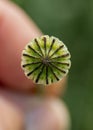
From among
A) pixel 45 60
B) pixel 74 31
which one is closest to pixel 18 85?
pixel 45 60

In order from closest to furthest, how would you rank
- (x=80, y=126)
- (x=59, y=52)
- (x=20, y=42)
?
(x=59, y=52), (x=20, y=42), (x=80, y=126)

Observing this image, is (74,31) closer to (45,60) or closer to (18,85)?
(18,85)

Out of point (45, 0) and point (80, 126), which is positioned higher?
point (45, 0)

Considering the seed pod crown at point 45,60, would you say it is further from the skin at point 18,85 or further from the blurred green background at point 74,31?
the blurred green background at point 74,31

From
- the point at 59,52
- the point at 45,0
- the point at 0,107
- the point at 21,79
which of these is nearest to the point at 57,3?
the point at 45,0

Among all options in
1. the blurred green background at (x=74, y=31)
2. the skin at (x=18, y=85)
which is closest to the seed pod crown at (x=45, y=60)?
the skin at (x=18, y=85)

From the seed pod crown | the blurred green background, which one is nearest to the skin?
the seed pod crown

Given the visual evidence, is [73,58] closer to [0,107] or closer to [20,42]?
[20,42]
